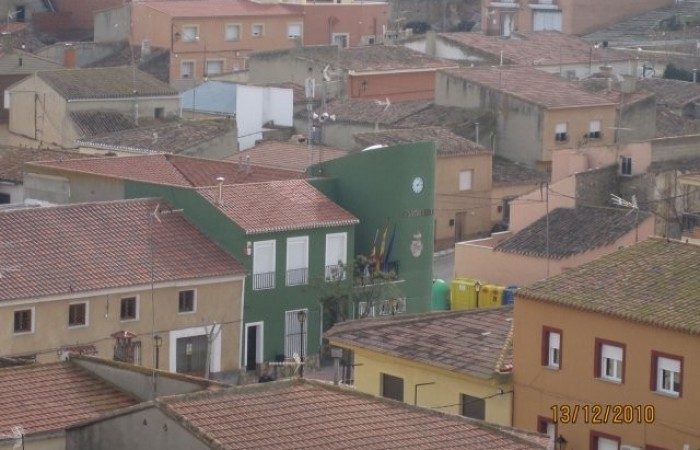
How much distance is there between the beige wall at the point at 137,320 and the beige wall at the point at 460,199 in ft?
42.5

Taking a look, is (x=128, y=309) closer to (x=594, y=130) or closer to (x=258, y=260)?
(x=258, y=260)

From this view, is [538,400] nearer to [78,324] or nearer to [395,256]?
[78,324]

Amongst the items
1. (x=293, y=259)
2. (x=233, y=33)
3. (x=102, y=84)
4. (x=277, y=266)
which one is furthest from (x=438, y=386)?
(x=233, y=33)

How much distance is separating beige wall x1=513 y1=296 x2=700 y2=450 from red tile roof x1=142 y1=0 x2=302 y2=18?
40.6 m

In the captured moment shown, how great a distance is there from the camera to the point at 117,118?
4891cm

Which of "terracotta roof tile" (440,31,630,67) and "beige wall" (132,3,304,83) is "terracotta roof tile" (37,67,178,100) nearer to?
"beige wall" (132,3,304,83)

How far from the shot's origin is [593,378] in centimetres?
2339

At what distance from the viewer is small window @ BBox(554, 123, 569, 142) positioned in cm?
4962

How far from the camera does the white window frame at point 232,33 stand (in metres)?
65.2

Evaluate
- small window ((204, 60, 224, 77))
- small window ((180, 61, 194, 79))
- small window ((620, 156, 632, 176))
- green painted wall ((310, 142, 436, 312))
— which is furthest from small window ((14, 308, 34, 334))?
small window ((204, 60, 224, 77))

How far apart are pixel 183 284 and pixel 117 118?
17818mm

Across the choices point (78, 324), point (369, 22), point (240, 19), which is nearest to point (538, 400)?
point (78, 324)

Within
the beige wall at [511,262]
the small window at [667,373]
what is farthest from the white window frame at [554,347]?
the beige wall at [511,262]
